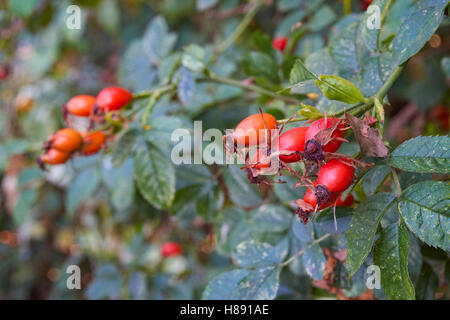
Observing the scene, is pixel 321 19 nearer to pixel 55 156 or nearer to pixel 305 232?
pixel 305 232

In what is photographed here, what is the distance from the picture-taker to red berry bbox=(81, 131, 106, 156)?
0.97 metres

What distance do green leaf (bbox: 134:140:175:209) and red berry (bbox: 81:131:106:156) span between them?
9 cm

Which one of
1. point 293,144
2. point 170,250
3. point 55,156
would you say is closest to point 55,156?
point 55,156

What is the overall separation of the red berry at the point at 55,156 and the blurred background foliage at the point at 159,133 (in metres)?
0.13

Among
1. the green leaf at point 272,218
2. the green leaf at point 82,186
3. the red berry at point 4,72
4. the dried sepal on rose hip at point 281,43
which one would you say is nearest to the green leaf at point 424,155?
the green leaf at point 272,218

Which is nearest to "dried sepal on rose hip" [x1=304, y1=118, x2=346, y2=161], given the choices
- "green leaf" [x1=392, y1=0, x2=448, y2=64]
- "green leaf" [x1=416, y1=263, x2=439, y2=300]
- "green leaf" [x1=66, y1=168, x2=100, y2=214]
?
"green leaf" [x1=392, y1=0, x2=448, y2=64]

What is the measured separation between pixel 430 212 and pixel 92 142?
2.41 feet

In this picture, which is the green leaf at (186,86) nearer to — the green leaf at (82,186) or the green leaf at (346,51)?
the green leaf at (346,51)

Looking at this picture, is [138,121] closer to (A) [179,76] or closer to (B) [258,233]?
(A) [179,76]

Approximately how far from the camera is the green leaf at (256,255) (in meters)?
0.89

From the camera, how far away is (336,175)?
2.00 ft

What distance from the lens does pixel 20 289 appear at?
8.04ft

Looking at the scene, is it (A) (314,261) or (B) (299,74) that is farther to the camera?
(A) (314,261)
